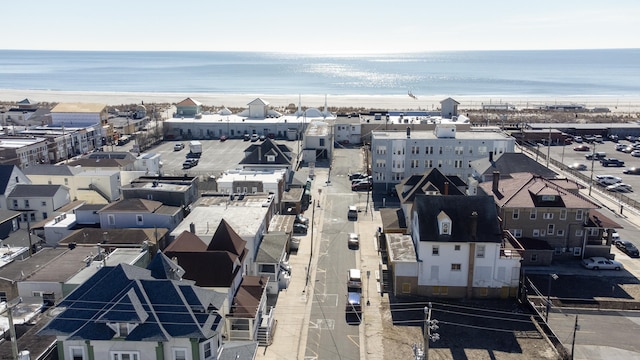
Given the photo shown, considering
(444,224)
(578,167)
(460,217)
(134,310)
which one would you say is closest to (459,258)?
(444,224)

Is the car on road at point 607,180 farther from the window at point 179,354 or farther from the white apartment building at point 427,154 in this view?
the window at point 179,354

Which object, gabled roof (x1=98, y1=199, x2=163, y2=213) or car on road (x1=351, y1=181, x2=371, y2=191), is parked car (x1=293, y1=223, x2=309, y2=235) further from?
car on road (x1=351, y1=181, x2=371, y2=191)

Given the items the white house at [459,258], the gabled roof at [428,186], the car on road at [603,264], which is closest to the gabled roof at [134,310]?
the white house at [459,258]

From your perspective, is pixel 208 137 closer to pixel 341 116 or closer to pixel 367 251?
pixel 341 116

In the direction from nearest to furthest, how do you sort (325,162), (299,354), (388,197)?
(299,354) → (388,197) → (325,162)

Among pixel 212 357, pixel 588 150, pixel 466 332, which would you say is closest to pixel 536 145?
pixel 588 150

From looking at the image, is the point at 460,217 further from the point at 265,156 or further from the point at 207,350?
the point at 265,156
